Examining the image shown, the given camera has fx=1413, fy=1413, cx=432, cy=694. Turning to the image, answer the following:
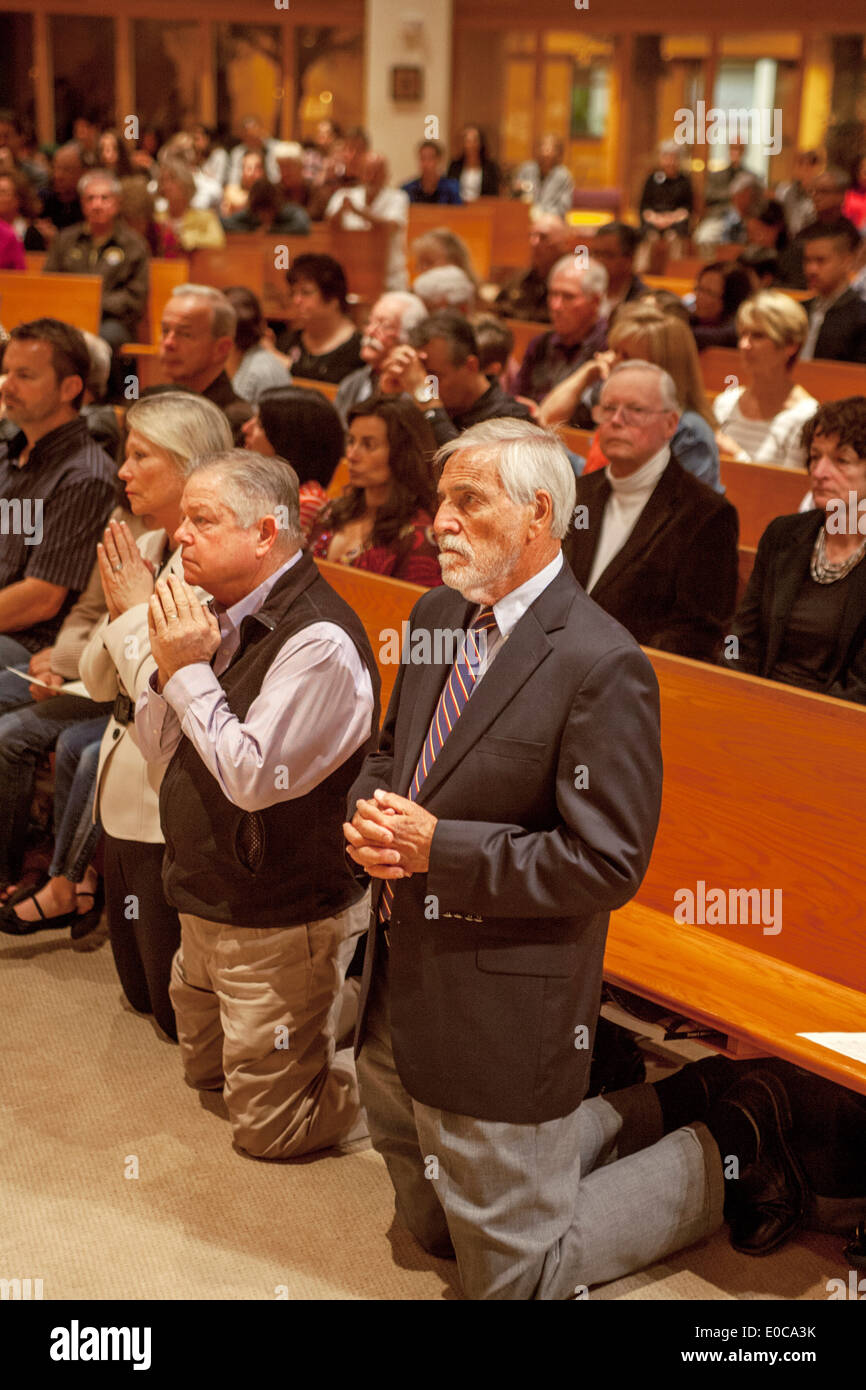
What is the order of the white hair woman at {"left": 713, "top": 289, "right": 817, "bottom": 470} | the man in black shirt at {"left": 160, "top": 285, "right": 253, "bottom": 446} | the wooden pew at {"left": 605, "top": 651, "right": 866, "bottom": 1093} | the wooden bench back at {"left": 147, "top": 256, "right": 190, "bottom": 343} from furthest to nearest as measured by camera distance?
the wooden bench back at {"left": 147, "top": 256, "right": 190, "bottom": 343} < the white hair woman at {"left": 713, "top": 289, "right": 817, "bottom": 470} < the man in black shirt at {"left": 160, "top": 285, "right": 253, "bottom": 446} < the wooden pew at {"left": 605, "top": 651, "right": 866, "bottom": 1093}

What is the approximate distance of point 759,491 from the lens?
4555 millimetres

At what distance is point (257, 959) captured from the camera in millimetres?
2682

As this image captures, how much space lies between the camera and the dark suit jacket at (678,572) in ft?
11.0

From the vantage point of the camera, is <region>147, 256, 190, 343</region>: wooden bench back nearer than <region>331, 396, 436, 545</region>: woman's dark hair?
No

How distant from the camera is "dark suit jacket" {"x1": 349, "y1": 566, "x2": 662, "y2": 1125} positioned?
6.66 ft

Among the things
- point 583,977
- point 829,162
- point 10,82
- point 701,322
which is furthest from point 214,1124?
point 10,82

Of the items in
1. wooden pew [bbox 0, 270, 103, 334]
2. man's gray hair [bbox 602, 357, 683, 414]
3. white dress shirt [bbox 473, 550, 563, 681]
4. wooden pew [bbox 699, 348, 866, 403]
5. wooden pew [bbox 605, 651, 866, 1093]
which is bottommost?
wooden pew [bbox 605, 651, 866, 1093]

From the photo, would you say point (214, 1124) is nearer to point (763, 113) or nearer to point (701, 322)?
point (701, 322)

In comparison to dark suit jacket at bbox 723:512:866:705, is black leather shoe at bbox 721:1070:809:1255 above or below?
below

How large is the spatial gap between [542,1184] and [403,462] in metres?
1.92

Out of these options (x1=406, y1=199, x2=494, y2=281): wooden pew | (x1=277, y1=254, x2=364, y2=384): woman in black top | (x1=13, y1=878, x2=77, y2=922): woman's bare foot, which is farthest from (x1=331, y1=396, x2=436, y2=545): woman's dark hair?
(x1=406, y1=199, x2=494, y2=281): wooden pew

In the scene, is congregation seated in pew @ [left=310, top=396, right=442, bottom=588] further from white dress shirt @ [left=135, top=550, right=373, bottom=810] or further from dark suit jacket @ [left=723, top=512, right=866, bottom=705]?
white dress shirt @ [left=135, top=550, right=373, bottom=810]

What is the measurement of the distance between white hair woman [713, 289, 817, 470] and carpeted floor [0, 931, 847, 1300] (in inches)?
114

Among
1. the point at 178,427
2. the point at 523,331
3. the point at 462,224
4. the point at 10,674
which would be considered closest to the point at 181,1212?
the point at 178,427
